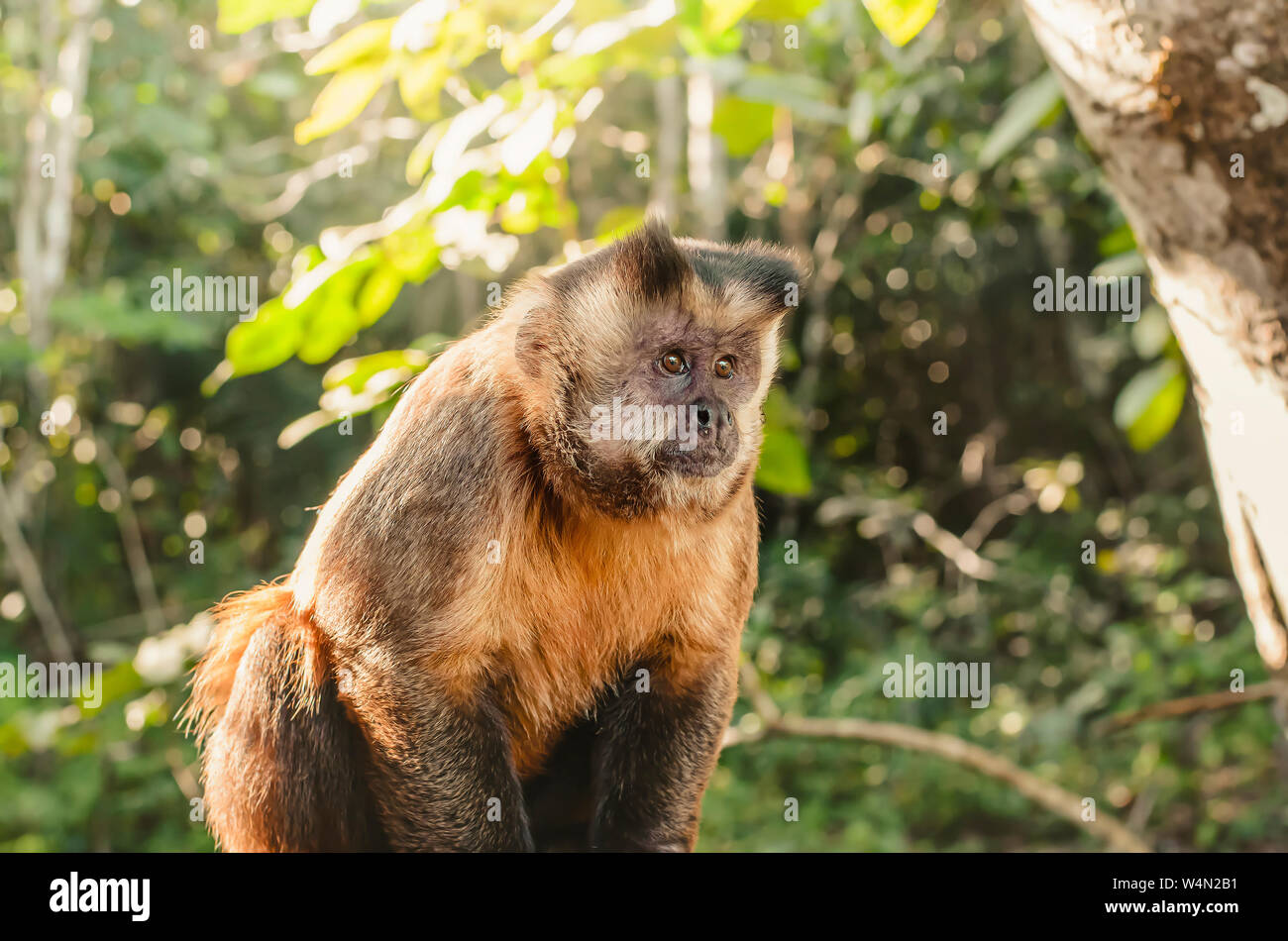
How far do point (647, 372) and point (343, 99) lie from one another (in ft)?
5.12

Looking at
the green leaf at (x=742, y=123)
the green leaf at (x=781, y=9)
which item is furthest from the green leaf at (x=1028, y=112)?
the green leaf at (x=781, y=9)

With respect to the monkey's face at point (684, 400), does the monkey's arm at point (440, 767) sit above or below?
below

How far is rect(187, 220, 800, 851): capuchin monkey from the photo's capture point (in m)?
2.96

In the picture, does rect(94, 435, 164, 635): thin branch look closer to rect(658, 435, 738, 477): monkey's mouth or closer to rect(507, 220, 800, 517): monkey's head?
rect(507, 220, 800, 517): monkey's head

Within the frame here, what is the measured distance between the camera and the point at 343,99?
3.67 m

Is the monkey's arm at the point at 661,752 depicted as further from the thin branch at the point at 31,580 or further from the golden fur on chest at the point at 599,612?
the thin branch at the point at 31,580

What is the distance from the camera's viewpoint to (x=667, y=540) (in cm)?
324

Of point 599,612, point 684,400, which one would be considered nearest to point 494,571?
point 599,612

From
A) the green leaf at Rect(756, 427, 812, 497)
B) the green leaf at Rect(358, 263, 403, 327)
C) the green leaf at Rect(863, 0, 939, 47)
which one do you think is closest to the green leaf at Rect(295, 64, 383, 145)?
the green leaf at Rect(358, 263, 403, 327)

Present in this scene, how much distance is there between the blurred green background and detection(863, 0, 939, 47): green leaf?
409 cm

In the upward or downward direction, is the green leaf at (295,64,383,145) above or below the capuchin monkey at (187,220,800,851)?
above

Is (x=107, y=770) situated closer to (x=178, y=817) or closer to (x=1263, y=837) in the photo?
(x=178, y=817)

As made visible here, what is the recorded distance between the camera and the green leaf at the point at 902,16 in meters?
2.48

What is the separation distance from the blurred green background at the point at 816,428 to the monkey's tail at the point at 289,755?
4.05 metres
